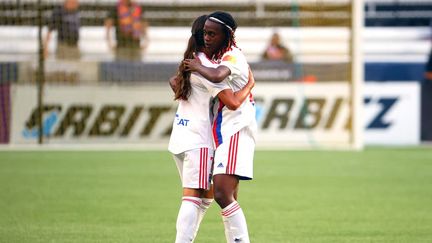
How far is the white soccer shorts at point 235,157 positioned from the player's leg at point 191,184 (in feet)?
0.32

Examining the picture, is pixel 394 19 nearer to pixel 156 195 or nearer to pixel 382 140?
pixel 382 140

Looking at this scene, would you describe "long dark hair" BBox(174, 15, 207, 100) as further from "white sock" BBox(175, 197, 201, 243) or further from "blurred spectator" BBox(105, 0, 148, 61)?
"blurred spectator" BBox(105, 0, 148, 61)

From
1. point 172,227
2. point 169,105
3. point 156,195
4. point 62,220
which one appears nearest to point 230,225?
point 172,227

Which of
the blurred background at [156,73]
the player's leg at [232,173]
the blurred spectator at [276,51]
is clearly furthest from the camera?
the blurred spectator at [276,51]

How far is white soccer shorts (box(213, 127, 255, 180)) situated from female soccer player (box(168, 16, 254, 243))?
13 cm

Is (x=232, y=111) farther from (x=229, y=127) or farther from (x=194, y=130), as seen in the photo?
(x=194, y=130)

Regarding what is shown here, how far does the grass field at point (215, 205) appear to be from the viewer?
9.27 meters

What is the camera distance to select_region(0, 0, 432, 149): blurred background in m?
19.9

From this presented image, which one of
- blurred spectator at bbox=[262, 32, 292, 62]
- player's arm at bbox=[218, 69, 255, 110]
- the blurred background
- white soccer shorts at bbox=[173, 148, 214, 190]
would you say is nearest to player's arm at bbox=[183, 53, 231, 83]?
player's arm at bbox=[218, 69, 255, 110]

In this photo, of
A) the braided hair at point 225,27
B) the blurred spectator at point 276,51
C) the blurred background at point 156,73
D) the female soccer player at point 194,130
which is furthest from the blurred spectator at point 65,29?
the braided hair at point 225,27

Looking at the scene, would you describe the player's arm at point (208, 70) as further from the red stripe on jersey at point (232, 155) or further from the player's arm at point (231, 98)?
the red stripe on jersey at point (232, 155)

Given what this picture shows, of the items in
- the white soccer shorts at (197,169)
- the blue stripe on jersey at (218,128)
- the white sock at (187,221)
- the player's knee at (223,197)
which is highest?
the blue stripe on jersey at (218,128)

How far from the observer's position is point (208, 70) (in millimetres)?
7059

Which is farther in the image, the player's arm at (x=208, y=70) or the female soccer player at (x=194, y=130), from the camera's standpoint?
the female soccer player at (x=194, y=130)
